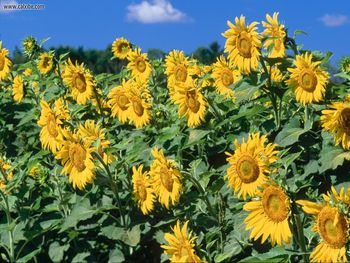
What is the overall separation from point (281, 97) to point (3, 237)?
2.13 metres

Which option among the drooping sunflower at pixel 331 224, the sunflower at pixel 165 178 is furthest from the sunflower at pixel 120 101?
the drooping sunflower at pixel 331 224

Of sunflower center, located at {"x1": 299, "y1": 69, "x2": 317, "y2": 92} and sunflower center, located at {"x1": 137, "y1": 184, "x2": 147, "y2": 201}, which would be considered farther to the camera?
sunflower center, located at {"x1": 137, "y1": 184, "x2": 147, "y2": 201}

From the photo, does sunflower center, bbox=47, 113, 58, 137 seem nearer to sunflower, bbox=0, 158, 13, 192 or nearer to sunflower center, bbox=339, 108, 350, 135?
sunflower, bbox=0, 158, 13, 192

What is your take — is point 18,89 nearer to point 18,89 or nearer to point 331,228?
point 18,89

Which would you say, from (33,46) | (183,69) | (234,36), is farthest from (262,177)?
(33,46)

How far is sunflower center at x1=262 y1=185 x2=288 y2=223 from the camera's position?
3043 mm

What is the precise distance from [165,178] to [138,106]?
1310 millimetres

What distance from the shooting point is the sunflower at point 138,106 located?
5410mm

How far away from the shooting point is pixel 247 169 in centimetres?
360

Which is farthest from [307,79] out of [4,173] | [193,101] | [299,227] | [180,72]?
[4,173]

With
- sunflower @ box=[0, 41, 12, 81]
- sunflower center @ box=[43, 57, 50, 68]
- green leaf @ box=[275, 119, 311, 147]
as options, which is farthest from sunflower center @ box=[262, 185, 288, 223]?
sunflower @ box=[0, 41, 12, 81]

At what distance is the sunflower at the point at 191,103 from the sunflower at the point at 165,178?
49cm

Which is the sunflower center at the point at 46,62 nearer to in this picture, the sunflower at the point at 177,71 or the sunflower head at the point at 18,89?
the sunflower head at the point at 18,89

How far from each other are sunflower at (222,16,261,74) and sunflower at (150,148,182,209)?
0.72 meters
